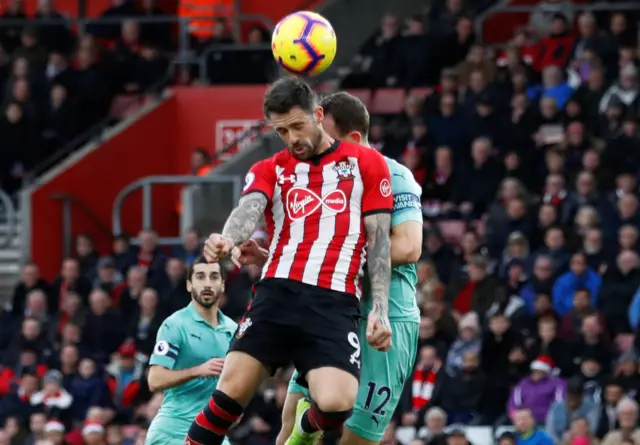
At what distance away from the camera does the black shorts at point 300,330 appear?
27.5ft

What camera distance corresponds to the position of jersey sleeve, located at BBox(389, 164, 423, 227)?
8945 millimetres

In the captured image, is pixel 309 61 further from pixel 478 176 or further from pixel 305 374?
pixel 478 176

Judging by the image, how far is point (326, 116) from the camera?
9047 mm

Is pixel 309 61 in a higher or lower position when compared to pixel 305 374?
higher

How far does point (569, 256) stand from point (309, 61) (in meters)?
6.74

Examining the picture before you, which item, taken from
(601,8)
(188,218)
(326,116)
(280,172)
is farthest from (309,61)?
(601,8)

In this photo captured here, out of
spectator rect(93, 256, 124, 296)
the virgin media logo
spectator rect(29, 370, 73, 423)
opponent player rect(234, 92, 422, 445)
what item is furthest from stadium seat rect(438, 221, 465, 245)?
the virgin media logo

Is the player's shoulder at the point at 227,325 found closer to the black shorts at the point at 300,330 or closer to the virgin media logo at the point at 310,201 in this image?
the black shorts at the point at 300,330

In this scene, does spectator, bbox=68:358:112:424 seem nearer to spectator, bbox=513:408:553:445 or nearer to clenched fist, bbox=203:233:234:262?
spectator, bbox=513:408:553:445

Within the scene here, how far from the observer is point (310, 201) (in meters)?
8.48

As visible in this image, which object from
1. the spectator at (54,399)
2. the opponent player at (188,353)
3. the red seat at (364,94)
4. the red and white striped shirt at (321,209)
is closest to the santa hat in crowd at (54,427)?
the spectator at (54,399)

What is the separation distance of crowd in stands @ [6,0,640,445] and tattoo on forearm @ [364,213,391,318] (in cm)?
541

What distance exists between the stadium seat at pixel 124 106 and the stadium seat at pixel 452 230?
5.80 m

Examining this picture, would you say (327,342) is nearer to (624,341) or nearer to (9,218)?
(624,341)
